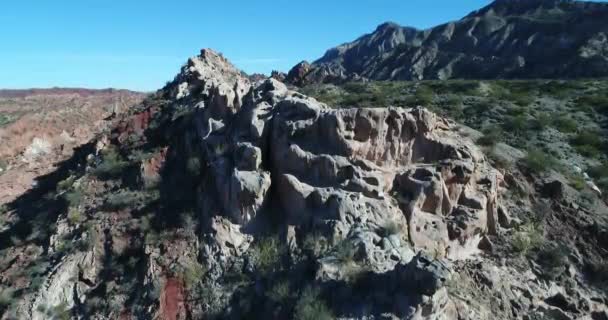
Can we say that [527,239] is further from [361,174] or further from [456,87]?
[456,87]

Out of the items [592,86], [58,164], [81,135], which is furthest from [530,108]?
[81,135]

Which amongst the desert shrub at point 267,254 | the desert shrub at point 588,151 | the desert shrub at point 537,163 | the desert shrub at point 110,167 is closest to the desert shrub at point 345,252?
the desert shrub at point 267,254

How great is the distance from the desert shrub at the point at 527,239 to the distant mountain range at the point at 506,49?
4096 cm

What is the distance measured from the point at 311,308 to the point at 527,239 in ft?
16.6

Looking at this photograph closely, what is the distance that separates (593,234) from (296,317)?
692 cm

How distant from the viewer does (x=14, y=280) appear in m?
13.0

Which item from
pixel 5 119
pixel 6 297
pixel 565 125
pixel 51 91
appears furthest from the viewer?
pixel 51 91

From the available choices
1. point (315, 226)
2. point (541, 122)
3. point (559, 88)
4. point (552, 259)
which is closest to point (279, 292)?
point (315, 226)

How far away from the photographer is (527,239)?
37.3 ft

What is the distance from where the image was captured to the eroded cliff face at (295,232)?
9826 mm

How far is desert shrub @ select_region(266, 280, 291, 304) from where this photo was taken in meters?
10.0

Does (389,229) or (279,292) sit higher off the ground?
(389,229)

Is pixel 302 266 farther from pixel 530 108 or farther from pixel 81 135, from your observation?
pixel 81 135

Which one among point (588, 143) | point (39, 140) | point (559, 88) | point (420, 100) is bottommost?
point (39, 140)
